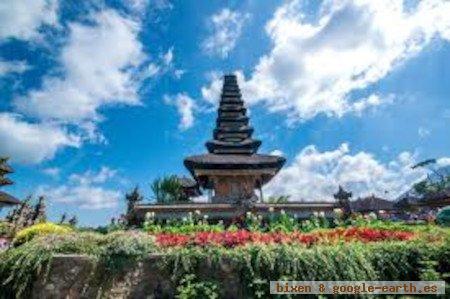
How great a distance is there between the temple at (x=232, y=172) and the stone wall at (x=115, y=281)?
887 cm

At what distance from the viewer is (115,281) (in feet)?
28.5

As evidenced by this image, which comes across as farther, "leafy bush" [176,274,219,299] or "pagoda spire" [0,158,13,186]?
"pagoda spire" [0,158,13,186]

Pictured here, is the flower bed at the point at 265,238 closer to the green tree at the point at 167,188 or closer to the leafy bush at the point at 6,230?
the leafy bush at the point at 6,230

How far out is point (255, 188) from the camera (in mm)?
34500

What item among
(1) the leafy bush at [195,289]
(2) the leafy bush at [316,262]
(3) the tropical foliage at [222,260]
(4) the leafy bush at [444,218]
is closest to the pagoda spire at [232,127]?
(4) the leafy bush at [444,218]

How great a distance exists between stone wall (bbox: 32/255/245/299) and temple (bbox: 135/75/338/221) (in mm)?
8872

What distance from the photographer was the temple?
19047 millimetres

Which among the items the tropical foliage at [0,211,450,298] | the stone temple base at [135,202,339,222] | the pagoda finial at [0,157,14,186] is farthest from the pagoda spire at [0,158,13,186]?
the tropical foliage at [0,211,450,298]

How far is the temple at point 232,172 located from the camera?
19047 mm

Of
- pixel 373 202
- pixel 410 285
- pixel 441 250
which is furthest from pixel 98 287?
pixel 373 202

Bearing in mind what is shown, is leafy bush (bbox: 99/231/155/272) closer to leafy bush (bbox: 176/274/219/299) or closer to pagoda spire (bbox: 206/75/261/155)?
leafy bush (bbox: 176/274/219/299)

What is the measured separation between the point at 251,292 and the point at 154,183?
36.4 m

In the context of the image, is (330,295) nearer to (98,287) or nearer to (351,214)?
(98,287)

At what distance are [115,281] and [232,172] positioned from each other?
23.4m
